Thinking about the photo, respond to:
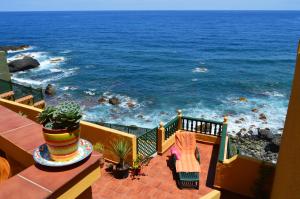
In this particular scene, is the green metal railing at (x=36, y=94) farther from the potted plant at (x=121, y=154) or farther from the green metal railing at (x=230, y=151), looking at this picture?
the green metal railing at (x=230, y=151)

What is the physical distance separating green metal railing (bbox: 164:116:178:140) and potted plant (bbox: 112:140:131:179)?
2.56 m

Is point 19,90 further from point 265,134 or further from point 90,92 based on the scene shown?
point 90,92

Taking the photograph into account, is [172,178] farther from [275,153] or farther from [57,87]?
[57,87]

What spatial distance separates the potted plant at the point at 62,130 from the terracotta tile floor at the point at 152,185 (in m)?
6.41

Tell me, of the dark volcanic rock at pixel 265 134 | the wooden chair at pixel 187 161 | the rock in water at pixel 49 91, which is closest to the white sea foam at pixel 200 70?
the rock in water at pixel 49 91

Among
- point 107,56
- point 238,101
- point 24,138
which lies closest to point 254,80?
point 238,101

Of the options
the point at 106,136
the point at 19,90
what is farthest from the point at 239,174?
the point at 19,90

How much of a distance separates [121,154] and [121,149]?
0.64 ft

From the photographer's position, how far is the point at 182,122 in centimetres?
1362

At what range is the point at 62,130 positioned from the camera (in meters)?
3.58

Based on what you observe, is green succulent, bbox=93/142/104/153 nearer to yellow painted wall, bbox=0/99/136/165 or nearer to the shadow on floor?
yellow painted wall, bbox=0/99/136/165

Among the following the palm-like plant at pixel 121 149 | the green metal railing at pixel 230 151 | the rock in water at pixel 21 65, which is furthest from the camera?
the rock in water at pixel 21 65

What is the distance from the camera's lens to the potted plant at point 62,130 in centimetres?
349

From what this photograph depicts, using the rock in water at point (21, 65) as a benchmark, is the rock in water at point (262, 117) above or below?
below
